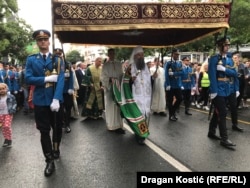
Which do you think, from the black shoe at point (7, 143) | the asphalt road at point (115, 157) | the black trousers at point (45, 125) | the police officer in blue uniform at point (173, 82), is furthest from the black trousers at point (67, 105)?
the black trousers at point (45, 125)

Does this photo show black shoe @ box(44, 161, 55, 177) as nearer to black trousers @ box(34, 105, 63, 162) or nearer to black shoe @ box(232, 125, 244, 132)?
black trousers @ box(34, 105, 63, 162)

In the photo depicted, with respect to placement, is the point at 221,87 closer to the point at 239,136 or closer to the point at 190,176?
the point at 239,136

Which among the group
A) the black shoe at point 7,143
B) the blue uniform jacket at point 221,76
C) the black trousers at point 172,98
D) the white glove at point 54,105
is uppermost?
the blue uniform jacket at point 221,76

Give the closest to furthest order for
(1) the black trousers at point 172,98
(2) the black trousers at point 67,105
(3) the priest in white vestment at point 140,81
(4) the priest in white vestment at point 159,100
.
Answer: (3) the priest in white vestment at point 140,81 < (2) the black trousers at point 67,105 < (1) the black trousers at point 172,98 < (4) the priest in white vestment at point 159,100

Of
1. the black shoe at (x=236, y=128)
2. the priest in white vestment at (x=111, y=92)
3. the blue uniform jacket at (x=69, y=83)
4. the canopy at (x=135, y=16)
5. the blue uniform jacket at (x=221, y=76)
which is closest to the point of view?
the canopy at (x=135, y=16)

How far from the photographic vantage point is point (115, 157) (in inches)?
245

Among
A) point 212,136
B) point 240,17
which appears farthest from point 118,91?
point 240,17

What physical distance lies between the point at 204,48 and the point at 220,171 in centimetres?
2787

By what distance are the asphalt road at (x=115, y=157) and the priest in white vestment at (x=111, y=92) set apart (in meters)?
0.24

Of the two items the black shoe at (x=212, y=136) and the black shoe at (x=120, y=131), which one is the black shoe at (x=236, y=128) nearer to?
the black shoe at (x=212, y=136)

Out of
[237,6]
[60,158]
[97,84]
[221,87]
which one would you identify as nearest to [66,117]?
[97,84]

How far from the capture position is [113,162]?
19.5 ft

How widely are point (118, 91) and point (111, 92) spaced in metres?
0.56

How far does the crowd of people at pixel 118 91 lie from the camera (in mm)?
5465
